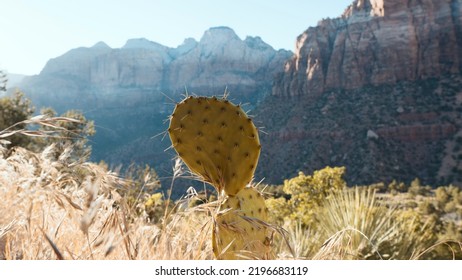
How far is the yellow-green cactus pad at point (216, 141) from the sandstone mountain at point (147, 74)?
115 meters

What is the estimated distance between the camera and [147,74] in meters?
155

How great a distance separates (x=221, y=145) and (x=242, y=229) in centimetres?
55

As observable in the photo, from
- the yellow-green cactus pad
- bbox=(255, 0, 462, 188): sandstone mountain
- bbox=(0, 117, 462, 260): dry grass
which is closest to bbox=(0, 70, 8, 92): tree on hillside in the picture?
bbox=(0, 117, 462, 260): dry grass

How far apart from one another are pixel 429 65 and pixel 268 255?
72.6m

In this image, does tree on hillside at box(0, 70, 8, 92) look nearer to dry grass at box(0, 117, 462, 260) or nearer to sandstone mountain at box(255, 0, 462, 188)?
dry grass at box(0, 117, 462, 260)

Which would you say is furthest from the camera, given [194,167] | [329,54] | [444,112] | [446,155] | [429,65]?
[329,54]

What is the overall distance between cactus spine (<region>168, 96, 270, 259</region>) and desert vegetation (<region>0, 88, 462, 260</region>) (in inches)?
4.0

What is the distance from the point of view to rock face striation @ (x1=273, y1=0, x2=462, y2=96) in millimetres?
67312

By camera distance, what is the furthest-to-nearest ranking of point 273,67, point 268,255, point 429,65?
point 273,67 < point 429,65 < point 268,255

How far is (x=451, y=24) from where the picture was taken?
238 ft

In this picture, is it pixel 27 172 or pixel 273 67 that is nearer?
pixel 27 172

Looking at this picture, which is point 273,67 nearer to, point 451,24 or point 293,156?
point 451,24

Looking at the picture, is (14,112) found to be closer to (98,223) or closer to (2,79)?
(2,79)

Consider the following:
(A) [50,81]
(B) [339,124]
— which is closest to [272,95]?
(B) [339,124]
